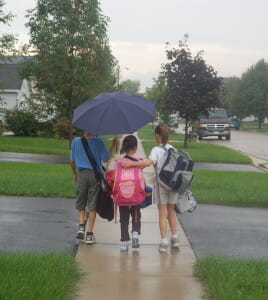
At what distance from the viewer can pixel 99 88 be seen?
2709cm

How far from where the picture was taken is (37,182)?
12.4 m

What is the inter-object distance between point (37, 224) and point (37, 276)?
3.06m

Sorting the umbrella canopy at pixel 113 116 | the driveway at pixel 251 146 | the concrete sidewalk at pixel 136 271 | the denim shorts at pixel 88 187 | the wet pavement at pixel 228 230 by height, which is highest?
the umbrella canopy at pixel 113 116

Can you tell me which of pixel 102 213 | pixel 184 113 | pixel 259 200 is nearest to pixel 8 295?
pixel 102 213

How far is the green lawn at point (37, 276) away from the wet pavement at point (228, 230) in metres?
1.82

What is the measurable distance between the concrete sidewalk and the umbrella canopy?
4.77ft

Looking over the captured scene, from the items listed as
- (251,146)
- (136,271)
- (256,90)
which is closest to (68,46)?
(251,146)

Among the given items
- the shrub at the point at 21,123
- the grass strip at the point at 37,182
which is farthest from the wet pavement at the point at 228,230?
the shrub at the point at 21,123

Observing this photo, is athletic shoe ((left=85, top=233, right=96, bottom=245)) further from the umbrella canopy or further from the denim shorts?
the umbrella canopy

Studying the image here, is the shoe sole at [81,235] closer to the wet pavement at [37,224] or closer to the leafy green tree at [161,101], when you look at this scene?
the wet pavement at [37,224]

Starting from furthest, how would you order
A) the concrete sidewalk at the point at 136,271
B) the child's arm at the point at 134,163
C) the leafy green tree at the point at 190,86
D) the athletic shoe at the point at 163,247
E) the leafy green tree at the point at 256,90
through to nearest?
1. the leafy green tree at the point at 256,90
2. the leafy green tree at the point at 190,86
3. the athletic shoe at the point at 163,247
4. the child's arm at the point at 134,163
5. the concrete sidewalk at the point at 136,271

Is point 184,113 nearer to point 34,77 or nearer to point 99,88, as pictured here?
point 99,88

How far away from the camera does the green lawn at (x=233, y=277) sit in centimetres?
518

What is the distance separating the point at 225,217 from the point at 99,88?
18.2m
